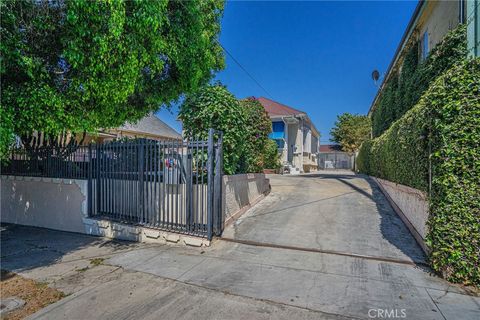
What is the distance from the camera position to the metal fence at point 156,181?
18.6 feet

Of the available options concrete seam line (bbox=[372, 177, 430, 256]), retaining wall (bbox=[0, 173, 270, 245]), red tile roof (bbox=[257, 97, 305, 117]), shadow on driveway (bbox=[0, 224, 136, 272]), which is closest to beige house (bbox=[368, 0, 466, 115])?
concrete seam line (bbox=[372, 177, 430, 256])

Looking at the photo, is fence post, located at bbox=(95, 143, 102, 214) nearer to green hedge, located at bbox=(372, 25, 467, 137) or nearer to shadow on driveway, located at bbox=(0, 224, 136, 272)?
shadow on driveway, located at bbox=(0, 224, 136, 272)

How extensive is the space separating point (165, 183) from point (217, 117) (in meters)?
2.02

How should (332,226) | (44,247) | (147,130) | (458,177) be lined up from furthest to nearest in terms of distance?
(147,130) < (332,226) < (44,247) < (458,177)

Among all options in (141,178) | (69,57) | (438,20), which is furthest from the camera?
(438,20)

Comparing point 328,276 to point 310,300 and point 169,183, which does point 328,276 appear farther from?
point 169,183

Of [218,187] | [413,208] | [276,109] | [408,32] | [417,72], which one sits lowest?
[413,208]

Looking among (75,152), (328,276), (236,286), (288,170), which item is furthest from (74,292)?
(288,170)

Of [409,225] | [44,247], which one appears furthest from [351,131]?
[44,247]

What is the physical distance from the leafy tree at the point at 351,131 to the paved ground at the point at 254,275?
32.3 m

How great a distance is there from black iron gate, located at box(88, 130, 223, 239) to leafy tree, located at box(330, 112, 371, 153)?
34282 millimetres

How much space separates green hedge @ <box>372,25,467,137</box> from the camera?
6.37 m

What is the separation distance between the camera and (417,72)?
28.1 ft

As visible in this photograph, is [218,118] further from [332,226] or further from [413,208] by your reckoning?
[413,208]
